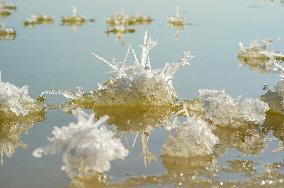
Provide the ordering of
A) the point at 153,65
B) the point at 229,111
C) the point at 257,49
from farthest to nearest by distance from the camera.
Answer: the point at 257,49, the point at 153,65, the point at 229,111

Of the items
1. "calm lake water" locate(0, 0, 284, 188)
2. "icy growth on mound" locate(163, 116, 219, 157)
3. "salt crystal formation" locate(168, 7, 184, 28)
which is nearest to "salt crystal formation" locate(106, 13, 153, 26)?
"calm lake water" locate(0, 0, 284, 188)

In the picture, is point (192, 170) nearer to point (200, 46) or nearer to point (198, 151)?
point (198, 151)

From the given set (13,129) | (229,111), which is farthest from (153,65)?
(13,129)

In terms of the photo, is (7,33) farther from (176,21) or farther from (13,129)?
(13,129)

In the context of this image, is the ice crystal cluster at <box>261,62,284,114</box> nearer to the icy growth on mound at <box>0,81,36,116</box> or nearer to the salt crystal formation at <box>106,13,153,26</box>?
the icy growth on mound at <box>0,81,36,116</box>

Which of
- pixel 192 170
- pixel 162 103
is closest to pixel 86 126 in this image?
pixel 192 170

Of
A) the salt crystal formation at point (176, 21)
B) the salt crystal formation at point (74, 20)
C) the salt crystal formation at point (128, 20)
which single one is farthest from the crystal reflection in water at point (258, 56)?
the salt crystal formation at point (74, 20)
